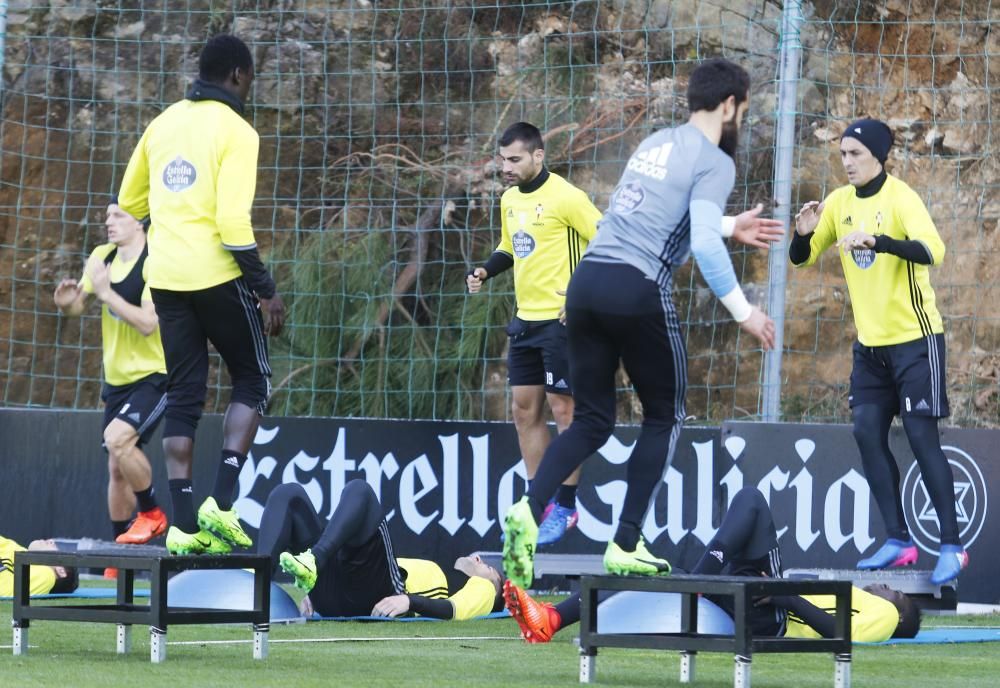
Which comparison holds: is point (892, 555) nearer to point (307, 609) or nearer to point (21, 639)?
point (307, 609)

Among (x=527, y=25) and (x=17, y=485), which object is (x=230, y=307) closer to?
(x=17, y=485)

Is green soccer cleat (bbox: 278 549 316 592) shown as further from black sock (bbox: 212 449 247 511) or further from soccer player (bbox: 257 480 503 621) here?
black sock (bbox: 212 449 247 511)

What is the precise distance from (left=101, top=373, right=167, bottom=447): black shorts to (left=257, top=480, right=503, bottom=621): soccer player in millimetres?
1809

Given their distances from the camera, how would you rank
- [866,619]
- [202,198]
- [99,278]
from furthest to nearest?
[99,278]
[866,619]
[202,198]

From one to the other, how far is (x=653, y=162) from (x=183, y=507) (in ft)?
6.93

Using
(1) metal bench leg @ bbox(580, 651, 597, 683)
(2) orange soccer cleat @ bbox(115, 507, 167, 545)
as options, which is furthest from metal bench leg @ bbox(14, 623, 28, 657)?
(2) orange soccer cleat @ bbox(115, 507, 167, 545)

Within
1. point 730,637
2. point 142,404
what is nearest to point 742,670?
point 730,637

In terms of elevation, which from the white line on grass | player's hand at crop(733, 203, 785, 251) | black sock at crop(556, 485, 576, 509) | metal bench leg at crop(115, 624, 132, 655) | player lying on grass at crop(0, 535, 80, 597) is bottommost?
player lying on grass at crop(0, 535, 80, 597)

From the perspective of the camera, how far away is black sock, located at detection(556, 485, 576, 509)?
7.85 m

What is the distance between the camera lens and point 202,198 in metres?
5.96

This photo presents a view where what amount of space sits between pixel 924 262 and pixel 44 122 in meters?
7.84

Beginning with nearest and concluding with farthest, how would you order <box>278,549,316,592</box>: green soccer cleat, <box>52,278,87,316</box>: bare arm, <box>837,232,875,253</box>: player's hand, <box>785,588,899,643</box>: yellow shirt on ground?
<box>278,549,316,592</box>: green soccer cleat → <box>785,588,899,643</box>: yellow shirt on ground → <box>837,232,875,253</box>: player's hand → <box>52,278,87,316</box>: bare arm

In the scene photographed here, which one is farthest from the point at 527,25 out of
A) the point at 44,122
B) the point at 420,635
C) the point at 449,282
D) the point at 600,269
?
the point at 600,269

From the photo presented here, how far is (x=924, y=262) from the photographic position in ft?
24.5
